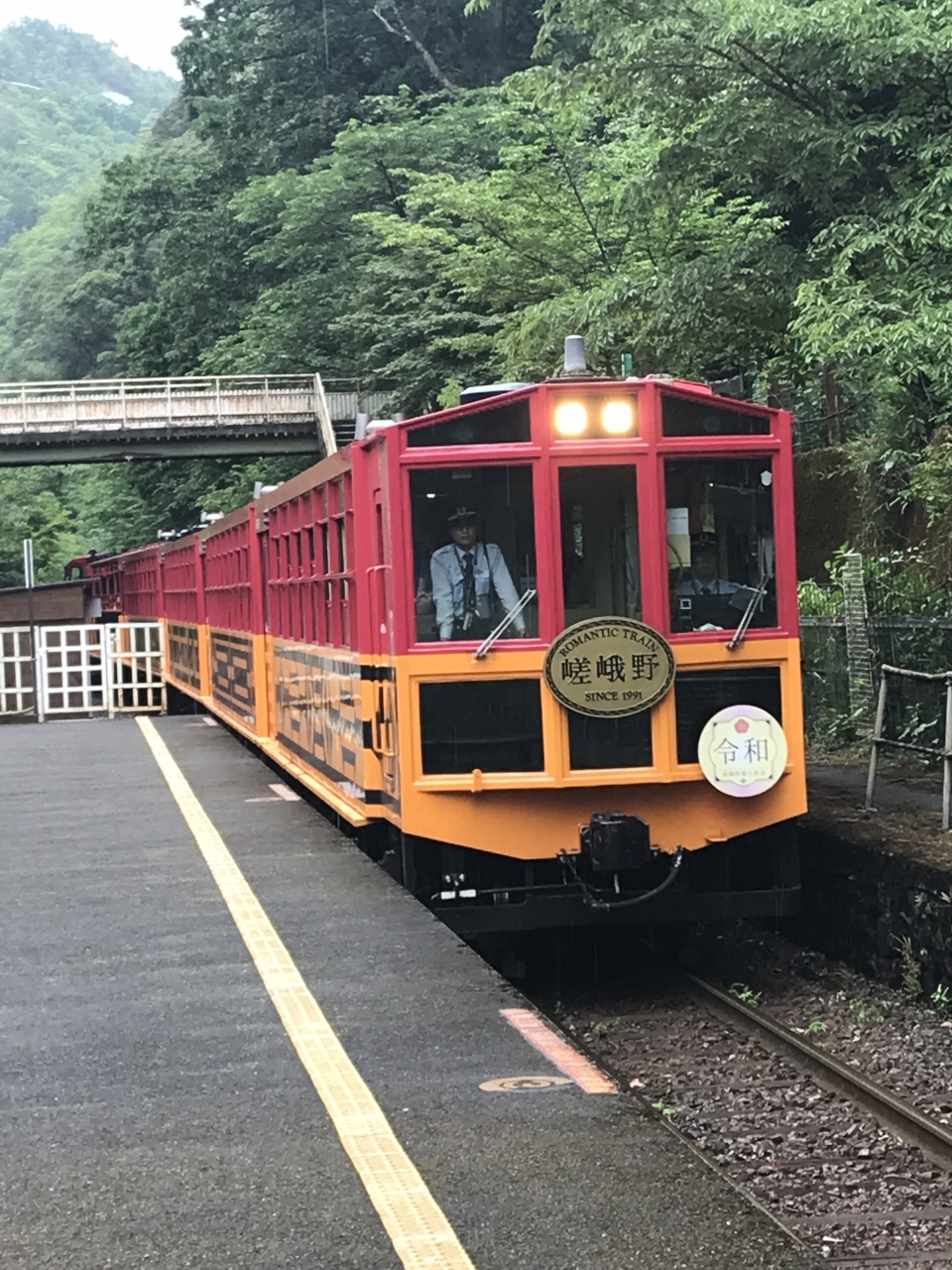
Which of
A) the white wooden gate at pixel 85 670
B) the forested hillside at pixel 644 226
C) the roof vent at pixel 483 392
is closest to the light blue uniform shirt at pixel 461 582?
the roof vent at pixel 483 392

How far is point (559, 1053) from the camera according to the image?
17.3 ft

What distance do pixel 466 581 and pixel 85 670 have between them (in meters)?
17.0

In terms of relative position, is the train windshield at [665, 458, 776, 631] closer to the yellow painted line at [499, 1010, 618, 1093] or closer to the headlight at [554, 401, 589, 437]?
the headlight at [554, 401, 589, 437]

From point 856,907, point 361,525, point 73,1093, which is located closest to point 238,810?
point 361,525

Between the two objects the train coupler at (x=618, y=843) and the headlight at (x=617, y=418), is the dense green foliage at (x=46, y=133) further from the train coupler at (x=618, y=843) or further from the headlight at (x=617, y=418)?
the train coupler at (x=618, y=843)

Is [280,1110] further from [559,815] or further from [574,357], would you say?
[574,357]

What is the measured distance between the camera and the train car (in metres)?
7.98

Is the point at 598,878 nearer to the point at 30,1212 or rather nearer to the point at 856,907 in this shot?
the point at 856,907

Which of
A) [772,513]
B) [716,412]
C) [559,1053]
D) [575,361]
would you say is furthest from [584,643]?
[559,1053]

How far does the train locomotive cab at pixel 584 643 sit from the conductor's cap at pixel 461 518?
0.01 meters

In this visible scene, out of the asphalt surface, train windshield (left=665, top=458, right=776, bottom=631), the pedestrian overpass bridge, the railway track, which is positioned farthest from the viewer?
the pedestrian overpass bridge

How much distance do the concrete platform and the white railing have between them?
3511 cm

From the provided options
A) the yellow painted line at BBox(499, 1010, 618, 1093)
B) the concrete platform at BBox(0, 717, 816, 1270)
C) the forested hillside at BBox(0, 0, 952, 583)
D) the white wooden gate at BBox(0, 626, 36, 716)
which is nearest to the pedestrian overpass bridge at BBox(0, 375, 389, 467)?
the forested hillside at BBox(0, 0, 952, 583)

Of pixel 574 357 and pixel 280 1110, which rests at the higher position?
pixel 574 357
